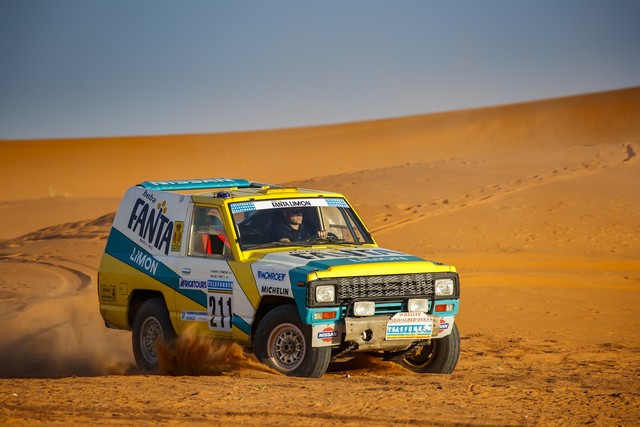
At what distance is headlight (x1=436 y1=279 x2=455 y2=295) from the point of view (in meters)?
10.3

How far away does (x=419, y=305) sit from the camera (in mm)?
10172

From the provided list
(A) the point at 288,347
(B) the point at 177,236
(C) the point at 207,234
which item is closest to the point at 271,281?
(A) the point at 288,347

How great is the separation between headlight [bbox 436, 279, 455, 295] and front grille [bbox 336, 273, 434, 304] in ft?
0.27

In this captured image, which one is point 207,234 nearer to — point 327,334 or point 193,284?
point 193,284

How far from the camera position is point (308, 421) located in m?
8.00

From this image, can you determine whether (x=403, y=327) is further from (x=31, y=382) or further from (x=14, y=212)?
(x=14, y=212)

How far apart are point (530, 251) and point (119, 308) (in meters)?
10.9

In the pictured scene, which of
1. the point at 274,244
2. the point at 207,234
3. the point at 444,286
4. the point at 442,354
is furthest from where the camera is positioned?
the point at 207,234

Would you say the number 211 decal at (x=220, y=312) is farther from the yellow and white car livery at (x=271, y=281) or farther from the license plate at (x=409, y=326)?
the license plate at (x=409, y=326)

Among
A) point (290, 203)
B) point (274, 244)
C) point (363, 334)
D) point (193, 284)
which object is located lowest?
point (363, 334)

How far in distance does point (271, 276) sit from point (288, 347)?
2.12 feet

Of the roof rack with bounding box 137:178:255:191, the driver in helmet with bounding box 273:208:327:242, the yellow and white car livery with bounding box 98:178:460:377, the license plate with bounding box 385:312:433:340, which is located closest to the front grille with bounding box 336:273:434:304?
the yellow and white car livery with bounding box 98:178:460:377

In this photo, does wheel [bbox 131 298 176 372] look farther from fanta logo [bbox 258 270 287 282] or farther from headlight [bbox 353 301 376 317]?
headlight [bbox 353 301 376 317]

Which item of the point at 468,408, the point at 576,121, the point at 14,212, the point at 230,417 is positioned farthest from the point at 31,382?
the point at 576,121
